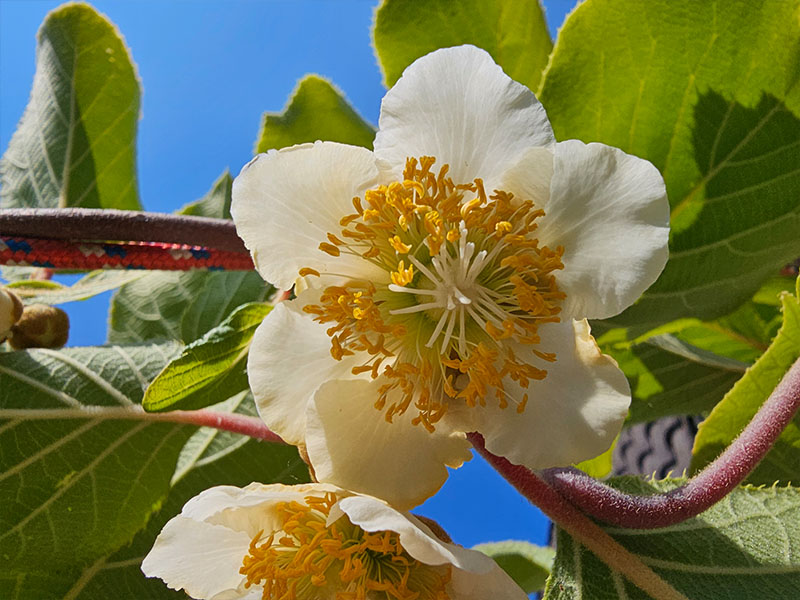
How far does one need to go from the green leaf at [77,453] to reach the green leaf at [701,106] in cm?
38

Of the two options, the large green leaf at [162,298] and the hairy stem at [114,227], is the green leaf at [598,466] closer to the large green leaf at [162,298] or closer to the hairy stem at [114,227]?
the hairy stem at [114,227]

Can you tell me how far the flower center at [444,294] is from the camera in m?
0.40

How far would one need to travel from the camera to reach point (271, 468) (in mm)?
664

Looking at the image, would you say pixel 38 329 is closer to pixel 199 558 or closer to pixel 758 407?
pixel 199 558

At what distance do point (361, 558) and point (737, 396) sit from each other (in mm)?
287

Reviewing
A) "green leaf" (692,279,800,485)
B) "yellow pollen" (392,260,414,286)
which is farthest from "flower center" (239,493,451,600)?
"green leaf" (692,279,800,485)

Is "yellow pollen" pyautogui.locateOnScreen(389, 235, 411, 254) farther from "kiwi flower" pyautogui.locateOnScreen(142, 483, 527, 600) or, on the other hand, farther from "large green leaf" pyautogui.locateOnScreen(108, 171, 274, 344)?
"large green leaf" pyautogui.locateOnScreen(108, 171, 274, 344)

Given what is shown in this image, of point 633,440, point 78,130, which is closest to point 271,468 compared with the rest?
point 78,130

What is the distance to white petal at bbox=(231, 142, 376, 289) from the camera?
1.31ft

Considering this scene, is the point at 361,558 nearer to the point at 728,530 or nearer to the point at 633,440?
the point at 728,530

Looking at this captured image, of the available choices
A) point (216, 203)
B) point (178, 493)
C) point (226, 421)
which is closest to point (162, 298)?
point (216, 203)

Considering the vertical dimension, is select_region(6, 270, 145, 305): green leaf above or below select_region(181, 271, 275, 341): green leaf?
above

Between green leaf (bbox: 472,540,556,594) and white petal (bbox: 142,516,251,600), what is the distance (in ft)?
1.40

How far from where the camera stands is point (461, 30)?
60cm
